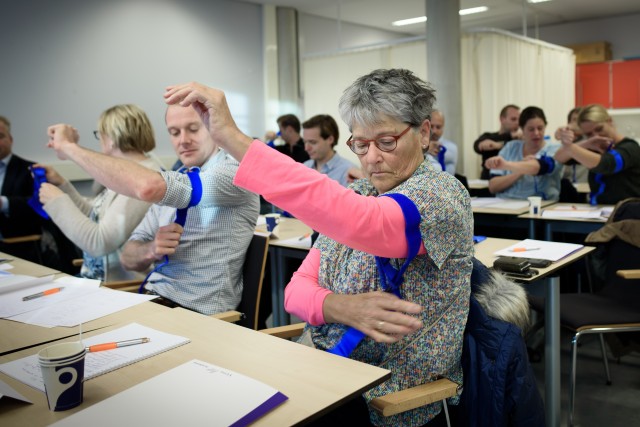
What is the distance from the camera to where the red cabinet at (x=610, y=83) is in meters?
9.96

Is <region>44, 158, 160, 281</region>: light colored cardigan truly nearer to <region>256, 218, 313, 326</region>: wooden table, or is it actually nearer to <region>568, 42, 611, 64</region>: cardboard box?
<region>256, 218, 313, 326</region>: wooden table

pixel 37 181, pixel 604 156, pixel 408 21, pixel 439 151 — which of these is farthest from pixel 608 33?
pixel 37 181

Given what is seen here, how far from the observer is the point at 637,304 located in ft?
8.75

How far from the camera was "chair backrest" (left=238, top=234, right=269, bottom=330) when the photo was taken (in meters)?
2.24

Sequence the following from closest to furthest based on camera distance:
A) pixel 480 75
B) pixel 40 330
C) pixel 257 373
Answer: pixel 257 373 < pixel 40 330 < pixel 480 75

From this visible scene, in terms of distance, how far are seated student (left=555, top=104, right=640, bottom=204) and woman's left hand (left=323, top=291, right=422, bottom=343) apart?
9.78 feet

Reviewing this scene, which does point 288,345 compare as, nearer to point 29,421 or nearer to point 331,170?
point 29,421

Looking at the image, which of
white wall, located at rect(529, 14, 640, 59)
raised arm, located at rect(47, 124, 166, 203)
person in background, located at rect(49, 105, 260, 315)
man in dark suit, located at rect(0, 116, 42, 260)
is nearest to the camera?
raised arm, located at rect(47, 124, 166, 203)

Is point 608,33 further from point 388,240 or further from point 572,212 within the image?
point 388,240

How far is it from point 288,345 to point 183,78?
6.98 metres

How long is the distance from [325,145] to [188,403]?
12.0 feet

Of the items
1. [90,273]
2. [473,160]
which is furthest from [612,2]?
[90,273]

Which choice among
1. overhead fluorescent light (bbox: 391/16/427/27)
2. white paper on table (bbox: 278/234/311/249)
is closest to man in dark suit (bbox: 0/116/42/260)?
white paper on table (bbox: 278/234/311/249)

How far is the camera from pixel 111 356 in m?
1.37
